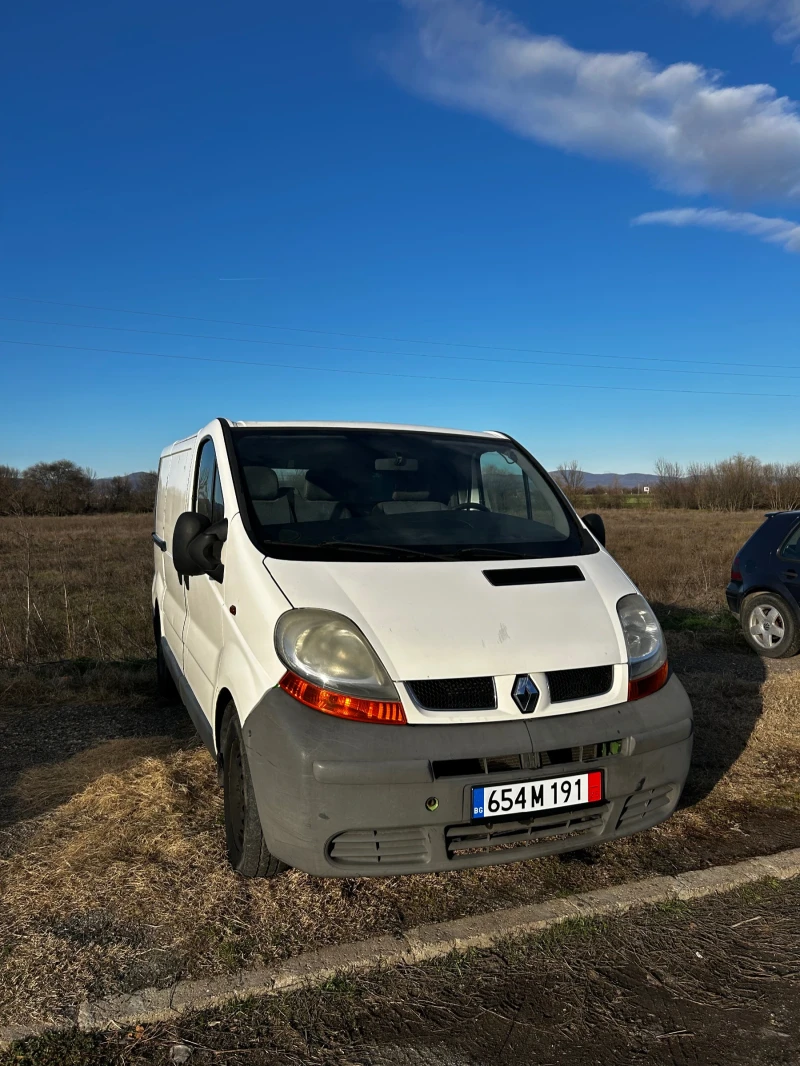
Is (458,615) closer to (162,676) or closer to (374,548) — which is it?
(374,548)

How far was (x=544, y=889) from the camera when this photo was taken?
124 inches

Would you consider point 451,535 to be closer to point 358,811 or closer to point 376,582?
point 376,582

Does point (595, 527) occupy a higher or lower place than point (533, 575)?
higher

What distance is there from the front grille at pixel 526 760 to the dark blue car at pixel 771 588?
19.5ft

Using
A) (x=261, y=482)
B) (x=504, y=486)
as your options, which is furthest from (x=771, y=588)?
(x=261, y=482)

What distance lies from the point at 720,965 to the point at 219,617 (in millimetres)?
2423

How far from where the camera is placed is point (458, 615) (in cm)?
295

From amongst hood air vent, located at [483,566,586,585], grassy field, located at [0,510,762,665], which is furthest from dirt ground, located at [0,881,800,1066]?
grassy field, located at [0,510,762,665]

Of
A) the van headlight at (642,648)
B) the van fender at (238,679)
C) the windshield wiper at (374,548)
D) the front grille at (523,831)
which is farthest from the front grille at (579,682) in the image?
the van fender at (238,679)

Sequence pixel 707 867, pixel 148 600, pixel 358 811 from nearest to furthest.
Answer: pixel 358 811 → pixel 707 867 → pixel 148 600

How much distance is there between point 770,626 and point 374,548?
631 cm

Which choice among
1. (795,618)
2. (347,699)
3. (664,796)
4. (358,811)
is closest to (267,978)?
(358,811)

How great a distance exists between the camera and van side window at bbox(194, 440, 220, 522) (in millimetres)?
3908

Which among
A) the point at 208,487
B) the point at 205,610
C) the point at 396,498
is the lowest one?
the point at 205,610
